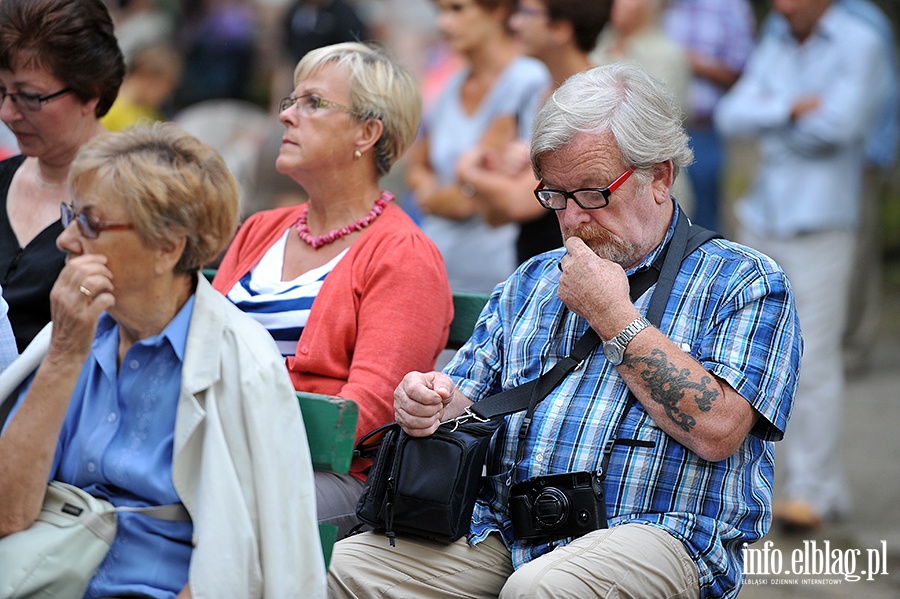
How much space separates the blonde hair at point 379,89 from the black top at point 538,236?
815mm

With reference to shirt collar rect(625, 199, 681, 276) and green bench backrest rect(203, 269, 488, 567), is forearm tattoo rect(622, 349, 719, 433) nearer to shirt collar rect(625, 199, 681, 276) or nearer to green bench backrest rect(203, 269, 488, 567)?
shirt collar rect(625, 199, 681, 276)

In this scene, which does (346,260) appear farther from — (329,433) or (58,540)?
(58,540)

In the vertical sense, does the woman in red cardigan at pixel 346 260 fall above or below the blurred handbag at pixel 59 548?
above

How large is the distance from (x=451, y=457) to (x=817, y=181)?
3.30 meters

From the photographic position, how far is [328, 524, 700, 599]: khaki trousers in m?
2.70

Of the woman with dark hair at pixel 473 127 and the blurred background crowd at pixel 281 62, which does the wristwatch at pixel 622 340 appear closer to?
the blurred background crowd at pixel 281 62

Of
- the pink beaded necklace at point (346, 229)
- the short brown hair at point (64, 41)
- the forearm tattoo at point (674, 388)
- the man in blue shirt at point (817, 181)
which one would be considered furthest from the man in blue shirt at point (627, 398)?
the man in blue shirt at point (817, 181)

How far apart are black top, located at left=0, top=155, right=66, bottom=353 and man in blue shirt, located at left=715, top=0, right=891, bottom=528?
333 cm

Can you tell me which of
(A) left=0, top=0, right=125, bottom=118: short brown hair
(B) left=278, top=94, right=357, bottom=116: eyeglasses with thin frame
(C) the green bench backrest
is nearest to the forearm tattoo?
(C) the green bench backrest

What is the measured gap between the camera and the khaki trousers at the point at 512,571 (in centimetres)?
270

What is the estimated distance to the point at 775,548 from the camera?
5.05 m

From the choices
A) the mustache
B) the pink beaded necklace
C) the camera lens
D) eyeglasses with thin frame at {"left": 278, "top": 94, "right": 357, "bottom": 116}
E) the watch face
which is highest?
eyeglasses with thin frame at {"left": 278, "top": 94, "right": 357, "bottom": 116}

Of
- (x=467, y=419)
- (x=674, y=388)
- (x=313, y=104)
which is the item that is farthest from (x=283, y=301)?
(x=674, y=388)

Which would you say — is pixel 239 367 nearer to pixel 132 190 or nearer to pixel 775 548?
pixel 132 190
